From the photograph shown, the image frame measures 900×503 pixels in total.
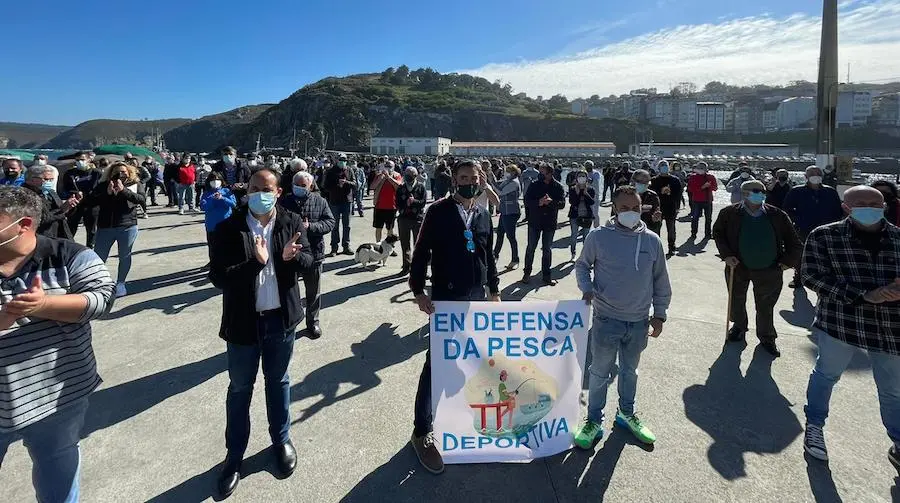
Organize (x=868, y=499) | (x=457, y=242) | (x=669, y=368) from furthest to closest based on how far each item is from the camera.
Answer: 1. (x=669, y=368)
2. (x=457, y=242)
3. (x=868, y=499)

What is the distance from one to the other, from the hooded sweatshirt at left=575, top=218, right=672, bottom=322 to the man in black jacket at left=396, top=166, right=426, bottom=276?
4.81m

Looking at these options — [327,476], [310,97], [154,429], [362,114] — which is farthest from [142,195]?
[310,97]

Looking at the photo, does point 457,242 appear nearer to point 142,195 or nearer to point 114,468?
point 114,468

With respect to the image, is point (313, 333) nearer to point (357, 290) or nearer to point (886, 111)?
point (357, 290)

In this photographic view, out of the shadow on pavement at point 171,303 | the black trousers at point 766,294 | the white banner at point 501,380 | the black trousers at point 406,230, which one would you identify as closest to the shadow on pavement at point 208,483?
the white banner at point 501,380

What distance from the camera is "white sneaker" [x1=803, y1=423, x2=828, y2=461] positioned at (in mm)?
3037

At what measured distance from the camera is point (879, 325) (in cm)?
284

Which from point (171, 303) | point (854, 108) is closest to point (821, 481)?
point (171, 303)

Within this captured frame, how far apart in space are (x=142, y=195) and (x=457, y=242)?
5.57m

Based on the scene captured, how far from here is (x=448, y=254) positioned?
3.09 m

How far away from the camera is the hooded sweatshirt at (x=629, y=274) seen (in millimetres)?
3105

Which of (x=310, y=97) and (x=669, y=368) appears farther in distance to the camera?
(x=310, y=97)

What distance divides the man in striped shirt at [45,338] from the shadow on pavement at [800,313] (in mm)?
6789

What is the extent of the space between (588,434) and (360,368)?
2.12 meters
